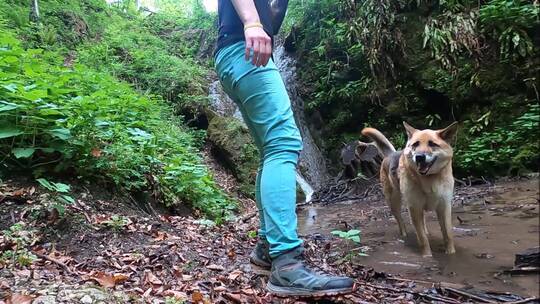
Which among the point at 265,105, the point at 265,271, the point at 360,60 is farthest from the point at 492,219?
the point at 360,60

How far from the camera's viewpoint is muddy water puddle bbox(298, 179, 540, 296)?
9.11 ft

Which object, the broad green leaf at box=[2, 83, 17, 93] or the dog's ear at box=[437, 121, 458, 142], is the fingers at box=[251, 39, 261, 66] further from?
the dog's ear at box=[437, 121, 458, 142]

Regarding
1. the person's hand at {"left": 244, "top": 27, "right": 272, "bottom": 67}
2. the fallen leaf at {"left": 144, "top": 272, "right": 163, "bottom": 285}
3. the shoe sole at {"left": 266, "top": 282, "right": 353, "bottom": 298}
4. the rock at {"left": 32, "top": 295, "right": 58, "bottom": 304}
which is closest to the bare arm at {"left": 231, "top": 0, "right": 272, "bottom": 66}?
the person's hand at {"left": 244, "top": 27, "right": 272, "bottom": 67}

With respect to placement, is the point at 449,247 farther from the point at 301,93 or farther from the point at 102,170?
the point at 301,93

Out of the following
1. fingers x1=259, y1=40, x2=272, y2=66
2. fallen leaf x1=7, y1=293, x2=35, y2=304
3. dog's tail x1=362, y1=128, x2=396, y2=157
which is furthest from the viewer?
dog's tail x1=362, y1=128, x2=396, y2=157

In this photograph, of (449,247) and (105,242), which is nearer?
(105,242)

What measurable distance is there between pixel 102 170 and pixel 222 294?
7.01 feet

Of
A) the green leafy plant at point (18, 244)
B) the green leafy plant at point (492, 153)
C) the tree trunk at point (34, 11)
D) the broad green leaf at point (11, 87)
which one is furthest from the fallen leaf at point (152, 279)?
the tree trunk at point (34, 11)

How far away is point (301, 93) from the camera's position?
12.1 metres

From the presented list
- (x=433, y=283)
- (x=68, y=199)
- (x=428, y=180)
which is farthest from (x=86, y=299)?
(x=428, y=180)

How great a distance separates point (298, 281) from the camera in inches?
81.7

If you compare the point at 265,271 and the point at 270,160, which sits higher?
the point at 270,160

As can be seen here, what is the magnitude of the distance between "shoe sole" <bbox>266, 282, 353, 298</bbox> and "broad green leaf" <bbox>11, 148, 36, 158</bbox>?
Answer: 7.07 ft

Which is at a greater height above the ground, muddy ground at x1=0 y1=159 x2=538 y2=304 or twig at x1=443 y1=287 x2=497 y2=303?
twig at x1=443 y1=287 x2=497 y2=303
